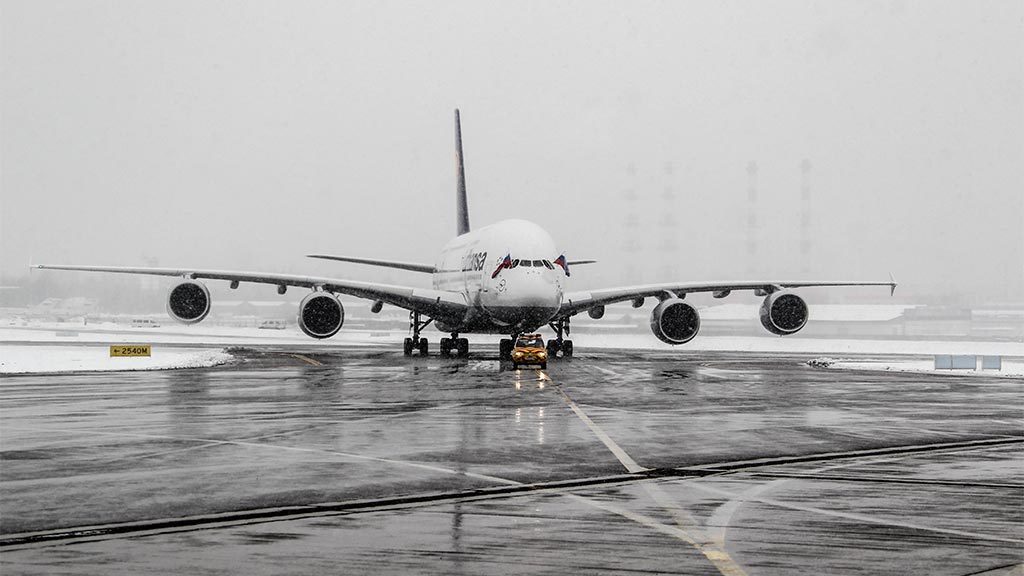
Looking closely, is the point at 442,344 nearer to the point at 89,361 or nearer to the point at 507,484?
the point at 89,361

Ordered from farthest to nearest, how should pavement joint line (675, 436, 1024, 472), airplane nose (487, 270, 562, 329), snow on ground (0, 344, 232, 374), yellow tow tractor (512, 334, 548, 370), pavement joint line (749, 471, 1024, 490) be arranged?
airplane nose (487, 270, 562, 329) → yellow tow tractor (512, 334, 548, 370) → snow on ground (0, 344, 232, 374) → pavement joint line (675, 436, 1024, 472) → pavement joint line (749, 471, 1024, 490)

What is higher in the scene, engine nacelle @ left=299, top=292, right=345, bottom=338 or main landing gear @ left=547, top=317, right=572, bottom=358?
engine nacelle @ left=299, top=292, right=345, bottom=338

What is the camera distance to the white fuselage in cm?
3644

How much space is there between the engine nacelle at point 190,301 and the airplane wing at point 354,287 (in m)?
0.48

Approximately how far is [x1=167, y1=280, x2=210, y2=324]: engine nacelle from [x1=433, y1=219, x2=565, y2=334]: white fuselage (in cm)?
890

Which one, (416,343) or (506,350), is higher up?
(416,343)

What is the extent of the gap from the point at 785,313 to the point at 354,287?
15925mm

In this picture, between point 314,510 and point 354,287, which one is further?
point 354,287

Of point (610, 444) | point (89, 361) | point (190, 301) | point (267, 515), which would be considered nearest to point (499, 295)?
point (190, 301)

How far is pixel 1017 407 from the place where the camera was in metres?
20.8

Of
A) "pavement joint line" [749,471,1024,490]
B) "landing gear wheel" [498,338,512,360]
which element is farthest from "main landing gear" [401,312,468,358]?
"pavement joint line" [749,471,1024,490]

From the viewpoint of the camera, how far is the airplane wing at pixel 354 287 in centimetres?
3888

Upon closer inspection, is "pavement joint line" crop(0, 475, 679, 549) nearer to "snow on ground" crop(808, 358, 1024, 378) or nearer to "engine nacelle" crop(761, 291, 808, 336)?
"snow on ground" crop(808, 358, 1024, 378)

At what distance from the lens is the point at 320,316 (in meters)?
37.4
